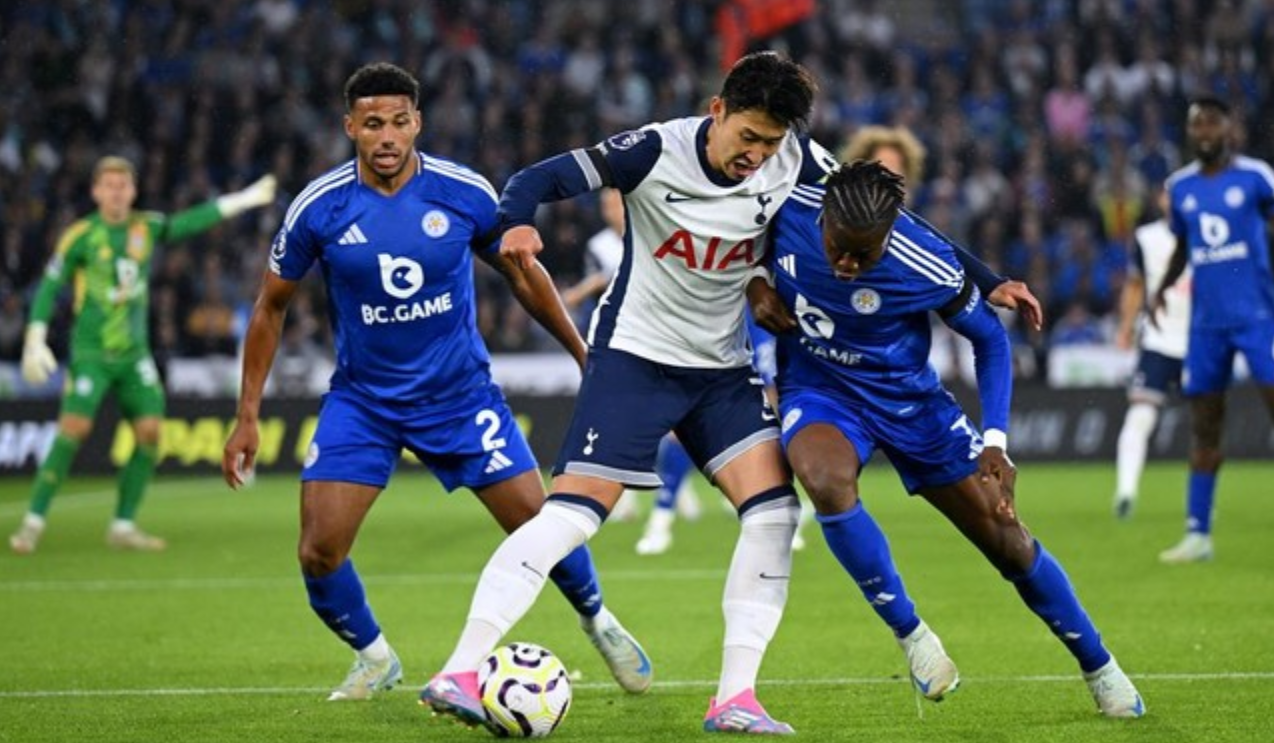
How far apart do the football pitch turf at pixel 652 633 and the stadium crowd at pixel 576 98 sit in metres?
7.20

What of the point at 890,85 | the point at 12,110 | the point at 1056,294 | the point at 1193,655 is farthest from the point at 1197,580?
the point at 12,110

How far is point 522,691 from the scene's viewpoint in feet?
20.6

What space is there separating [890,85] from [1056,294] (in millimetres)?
4092

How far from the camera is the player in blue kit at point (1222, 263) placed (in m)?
11.5

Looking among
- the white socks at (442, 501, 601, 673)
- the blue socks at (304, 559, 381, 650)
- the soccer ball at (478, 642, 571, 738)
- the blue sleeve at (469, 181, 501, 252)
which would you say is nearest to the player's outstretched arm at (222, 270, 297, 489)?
the blue socks at (304, 559, 381, 650)

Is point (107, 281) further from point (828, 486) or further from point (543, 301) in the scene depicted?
point (828, 486)

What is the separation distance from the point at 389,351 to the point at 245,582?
4.77 meters

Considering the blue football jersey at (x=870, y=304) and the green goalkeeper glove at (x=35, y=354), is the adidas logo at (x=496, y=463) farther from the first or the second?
the green goalkeeper glove at (x=35, y=354)

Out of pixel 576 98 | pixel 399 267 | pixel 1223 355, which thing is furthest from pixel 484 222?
pixel 576 98

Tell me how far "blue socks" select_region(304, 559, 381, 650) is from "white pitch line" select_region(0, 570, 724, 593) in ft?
13.6

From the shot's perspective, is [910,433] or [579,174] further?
[910,433]

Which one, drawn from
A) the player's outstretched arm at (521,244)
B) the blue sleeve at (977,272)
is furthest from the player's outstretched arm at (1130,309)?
the player's outstretched arm at (521,244)

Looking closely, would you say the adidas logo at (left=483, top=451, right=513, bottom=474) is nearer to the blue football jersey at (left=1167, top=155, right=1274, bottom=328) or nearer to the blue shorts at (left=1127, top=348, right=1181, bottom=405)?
the blue football jersey at (left=1167, top=155, right=1274, bottom=328)

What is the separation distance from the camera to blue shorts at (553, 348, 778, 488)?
6.56 m
